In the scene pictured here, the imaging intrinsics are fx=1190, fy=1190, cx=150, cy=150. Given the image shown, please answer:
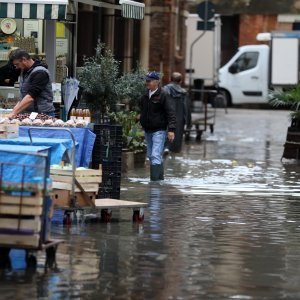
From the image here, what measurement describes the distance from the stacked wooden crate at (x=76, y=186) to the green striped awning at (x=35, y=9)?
3654 mm

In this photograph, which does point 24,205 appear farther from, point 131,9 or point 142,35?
point 142,35

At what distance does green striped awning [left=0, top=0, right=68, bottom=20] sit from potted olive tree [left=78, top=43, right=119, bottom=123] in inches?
102

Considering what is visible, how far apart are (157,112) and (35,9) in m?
2.71

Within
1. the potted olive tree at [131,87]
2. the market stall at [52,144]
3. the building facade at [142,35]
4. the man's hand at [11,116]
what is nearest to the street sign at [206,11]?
the building facade at [142,35]

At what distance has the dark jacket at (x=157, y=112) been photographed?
17562 millimetres

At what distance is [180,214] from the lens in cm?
1415

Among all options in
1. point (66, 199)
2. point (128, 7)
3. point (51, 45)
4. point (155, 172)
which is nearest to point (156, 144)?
point (155, 172)

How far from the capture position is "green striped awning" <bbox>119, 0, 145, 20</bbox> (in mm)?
19141

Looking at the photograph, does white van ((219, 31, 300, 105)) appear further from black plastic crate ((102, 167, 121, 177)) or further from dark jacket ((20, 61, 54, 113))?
black plastic crate ((102, 167, 121, 177))

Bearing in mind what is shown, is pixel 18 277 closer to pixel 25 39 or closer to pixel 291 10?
pixel 25 39

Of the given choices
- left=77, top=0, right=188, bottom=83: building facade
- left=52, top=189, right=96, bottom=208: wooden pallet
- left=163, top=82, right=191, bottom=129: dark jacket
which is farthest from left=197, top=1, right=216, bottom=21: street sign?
left=52, top=189, right=96, bottom=208: wooden pallet

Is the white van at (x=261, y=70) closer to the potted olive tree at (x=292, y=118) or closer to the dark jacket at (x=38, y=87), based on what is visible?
the potted olive tree at (x=292, y=118)

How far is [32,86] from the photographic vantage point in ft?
49.0

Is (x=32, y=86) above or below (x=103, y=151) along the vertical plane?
above
